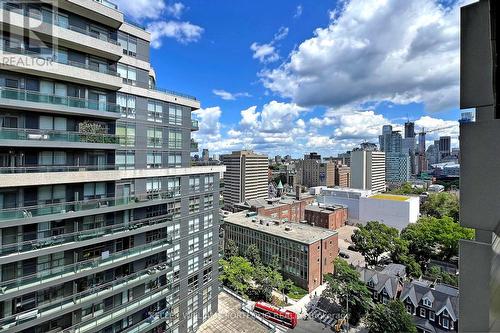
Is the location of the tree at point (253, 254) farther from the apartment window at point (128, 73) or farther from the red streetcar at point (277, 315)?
the apartment window at point (128, 73)

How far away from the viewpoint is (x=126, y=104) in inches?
691

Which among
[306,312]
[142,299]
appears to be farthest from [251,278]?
[142,299]

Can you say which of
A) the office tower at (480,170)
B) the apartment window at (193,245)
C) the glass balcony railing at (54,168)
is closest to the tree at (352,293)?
the apartment window at (193,245)

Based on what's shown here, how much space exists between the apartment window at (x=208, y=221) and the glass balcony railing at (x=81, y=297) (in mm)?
6520

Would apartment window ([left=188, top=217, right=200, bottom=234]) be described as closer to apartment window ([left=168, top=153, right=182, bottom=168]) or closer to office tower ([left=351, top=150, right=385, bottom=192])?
apartment window ([left=168, top=153, right=182, bottom=168])

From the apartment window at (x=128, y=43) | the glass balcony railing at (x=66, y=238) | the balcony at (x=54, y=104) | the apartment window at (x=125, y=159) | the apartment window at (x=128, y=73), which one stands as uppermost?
the apartment window at (x=128, y=43)

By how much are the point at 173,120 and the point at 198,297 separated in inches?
659

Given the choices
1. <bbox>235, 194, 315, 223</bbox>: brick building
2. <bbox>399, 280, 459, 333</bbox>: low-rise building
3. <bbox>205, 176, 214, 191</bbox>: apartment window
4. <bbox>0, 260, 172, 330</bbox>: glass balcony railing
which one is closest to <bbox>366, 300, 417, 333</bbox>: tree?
<bbox>399, 280, 459, 333</bbox>: low-rise building

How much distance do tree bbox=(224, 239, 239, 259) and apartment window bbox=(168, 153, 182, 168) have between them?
29.8 m

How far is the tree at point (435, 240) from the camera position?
4184 centimetres

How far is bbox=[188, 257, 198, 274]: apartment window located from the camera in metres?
23.1

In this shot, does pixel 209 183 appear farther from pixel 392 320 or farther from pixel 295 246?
pixel 295 246

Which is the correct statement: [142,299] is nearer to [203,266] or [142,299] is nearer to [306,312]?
[203,266]

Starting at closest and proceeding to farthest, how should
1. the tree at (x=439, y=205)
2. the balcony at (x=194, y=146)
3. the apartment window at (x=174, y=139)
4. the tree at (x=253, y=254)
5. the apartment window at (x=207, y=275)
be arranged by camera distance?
the apartment window at (x=174, y=139) → the balcony at (x=194, y=146) → the apartment window at (x=207, y=275) → the tree at (x=253, y=254) → the tree at (x=439, y=205)
